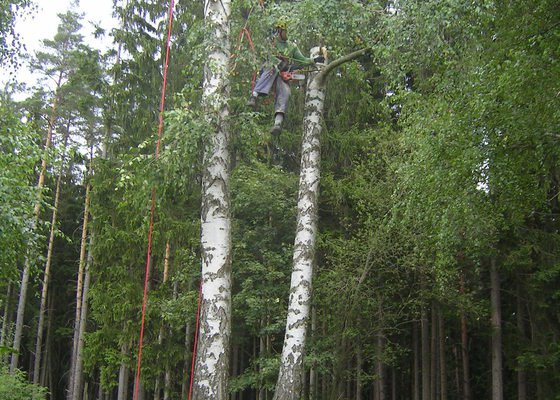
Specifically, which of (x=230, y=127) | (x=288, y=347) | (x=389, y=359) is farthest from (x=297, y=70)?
(x=389, y=359)

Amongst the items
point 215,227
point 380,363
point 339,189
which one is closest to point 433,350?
point 380,363

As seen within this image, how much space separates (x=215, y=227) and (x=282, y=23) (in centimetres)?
278

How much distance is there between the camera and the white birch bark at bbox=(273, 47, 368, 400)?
6875 mm

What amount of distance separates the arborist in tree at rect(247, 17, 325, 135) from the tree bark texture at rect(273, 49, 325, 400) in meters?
0.70

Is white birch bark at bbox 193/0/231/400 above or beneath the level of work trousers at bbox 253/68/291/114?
beneath

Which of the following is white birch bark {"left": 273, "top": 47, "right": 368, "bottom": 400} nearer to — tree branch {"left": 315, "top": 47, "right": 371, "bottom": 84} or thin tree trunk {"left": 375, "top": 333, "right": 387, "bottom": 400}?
tree branch {"left": 315, "top": 47, "right": 371, "bottom": 84}

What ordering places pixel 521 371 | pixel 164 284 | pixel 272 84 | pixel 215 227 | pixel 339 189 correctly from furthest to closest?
pixel 521 371, pixel 164 284, pixel 339 189, pixel 272 84, pixel 215 227

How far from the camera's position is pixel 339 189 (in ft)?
46.3

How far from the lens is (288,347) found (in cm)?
703

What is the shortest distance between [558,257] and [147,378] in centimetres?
1086

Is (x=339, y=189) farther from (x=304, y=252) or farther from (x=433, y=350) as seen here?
(x=304, y=252)

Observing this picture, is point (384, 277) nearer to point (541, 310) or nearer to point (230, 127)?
point (541, 310)

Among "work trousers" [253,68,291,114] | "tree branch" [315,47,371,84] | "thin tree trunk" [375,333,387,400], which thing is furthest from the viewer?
"thin tree trunk" [375,333,387,400]

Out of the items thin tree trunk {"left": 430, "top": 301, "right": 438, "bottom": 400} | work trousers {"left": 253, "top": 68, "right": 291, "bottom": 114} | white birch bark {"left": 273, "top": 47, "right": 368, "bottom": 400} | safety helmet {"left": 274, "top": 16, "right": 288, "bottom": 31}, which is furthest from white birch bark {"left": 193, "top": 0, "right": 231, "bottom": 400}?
thin tree trunk {"left": 430, "top": 301, "right": 438, "bottom": 400}
